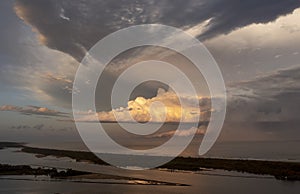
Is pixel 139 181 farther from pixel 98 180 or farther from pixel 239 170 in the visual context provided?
pixel 239 170

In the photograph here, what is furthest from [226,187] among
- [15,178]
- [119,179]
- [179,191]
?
[15,178]

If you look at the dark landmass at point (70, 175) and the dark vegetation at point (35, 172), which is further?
the dark vegetation at point (35, 172)

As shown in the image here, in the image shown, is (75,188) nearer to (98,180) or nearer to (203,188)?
(98,180)

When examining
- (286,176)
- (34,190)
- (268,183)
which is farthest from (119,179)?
(286,176)

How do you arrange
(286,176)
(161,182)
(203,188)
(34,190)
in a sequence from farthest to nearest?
(286,176)
(161,182)
(203,188)
(34,190)

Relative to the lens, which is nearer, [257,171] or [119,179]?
[119,179]

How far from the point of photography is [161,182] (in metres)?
40.6

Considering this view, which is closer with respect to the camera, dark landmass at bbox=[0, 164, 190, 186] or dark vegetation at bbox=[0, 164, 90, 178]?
dark landmass at bbox=[0, 164, 190, 186]

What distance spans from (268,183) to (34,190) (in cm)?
2721

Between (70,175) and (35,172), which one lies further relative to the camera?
(35,172)

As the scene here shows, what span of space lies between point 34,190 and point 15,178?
31.9 ft

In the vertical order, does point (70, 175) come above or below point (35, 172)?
below

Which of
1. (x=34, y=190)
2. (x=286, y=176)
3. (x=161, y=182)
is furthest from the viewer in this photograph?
(x=286, y=176)

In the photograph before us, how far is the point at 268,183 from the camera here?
Result: 42781mm
